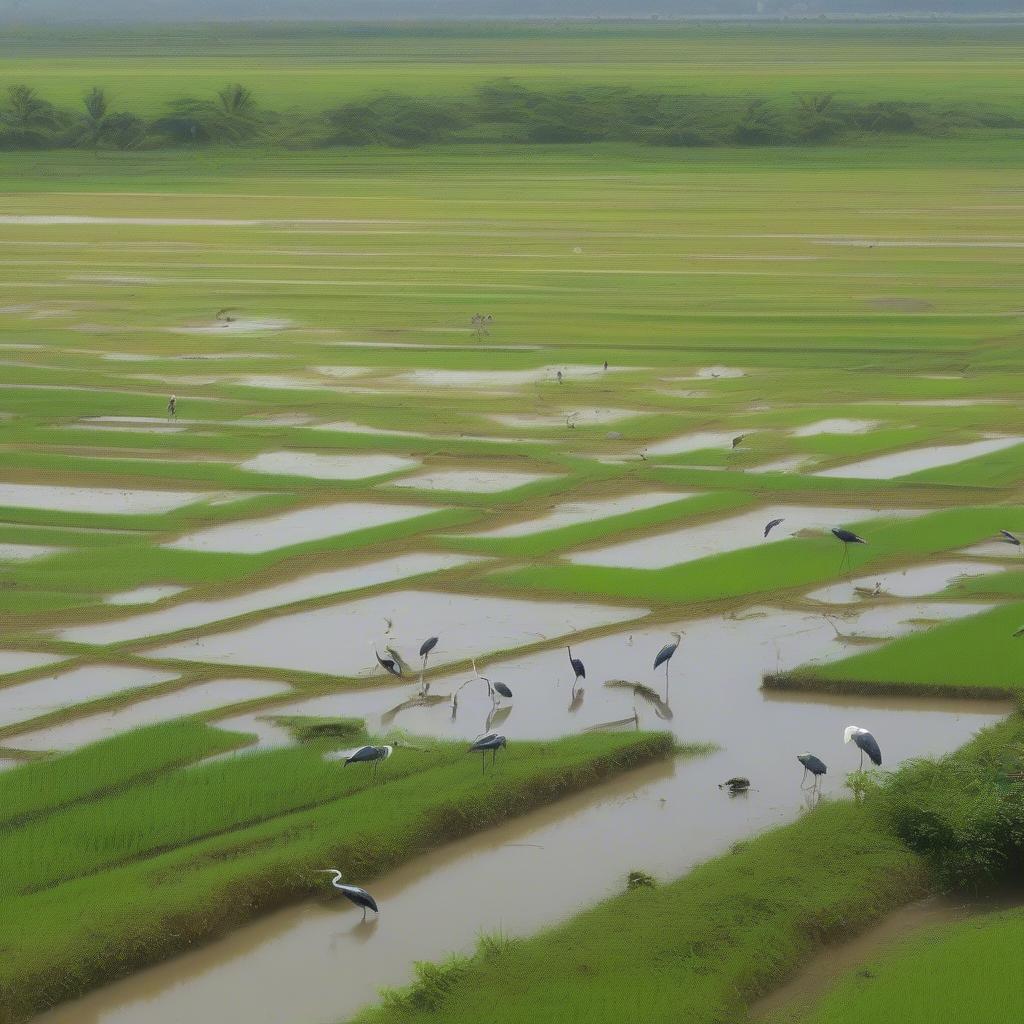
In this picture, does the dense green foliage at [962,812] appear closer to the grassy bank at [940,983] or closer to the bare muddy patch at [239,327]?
Answer: the grassy bank at [940,983]

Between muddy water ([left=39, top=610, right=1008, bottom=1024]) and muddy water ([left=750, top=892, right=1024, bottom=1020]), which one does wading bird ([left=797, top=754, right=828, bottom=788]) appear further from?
muddy water ([left=750, top=892, right=1024, bottom=1020])

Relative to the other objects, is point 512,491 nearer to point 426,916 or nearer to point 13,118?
point 426,916

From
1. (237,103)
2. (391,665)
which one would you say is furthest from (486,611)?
(237,103)

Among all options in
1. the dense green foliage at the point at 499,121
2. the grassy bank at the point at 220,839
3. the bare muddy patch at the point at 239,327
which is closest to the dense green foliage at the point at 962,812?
the grassy bank at the point at 220,839

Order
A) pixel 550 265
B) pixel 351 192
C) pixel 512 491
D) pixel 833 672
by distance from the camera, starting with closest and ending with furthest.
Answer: pixel 833 672 < pixel 512 491 < pixel 550 265 < pixel 351 192

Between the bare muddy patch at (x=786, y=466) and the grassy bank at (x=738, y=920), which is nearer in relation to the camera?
the grassy bank at (x=738, y=920)

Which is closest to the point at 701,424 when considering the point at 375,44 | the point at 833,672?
the point at 833,672
